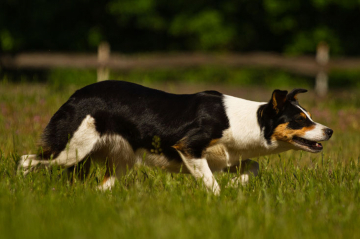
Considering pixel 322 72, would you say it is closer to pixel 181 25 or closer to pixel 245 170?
pixel 181 25

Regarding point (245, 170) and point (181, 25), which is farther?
point (181, 25)

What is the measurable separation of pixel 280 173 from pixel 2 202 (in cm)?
264

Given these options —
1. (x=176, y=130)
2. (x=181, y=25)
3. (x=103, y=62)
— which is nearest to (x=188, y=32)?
(x=181, y=25)

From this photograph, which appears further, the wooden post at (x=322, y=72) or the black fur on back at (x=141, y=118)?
the wooden post at (x=322, y=72)

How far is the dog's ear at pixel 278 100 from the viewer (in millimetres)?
4566

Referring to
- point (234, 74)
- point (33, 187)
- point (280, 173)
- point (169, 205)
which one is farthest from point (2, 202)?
point (234, 74)

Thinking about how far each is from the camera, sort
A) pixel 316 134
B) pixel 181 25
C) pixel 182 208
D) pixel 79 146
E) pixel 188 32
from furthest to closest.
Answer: pixel 188 32 → pixel 181 25 → pixel 79 146 → pixel 316 134 → pixel 182 208

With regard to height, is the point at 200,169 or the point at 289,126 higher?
the point at 289,126

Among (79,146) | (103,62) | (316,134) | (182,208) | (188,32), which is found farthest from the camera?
(188,32)

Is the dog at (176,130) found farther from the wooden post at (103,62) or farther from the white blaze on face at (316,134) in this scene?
the wooden post at (103,62)

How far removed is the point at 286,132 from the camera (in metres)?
4.66

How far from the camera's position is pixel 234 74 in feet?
69.0

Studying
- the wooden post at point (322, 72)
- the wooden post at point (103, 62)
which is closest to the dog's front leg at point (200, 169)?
the wooden post at point (103, 62)

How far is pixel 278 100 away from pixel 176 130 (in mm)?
1000
